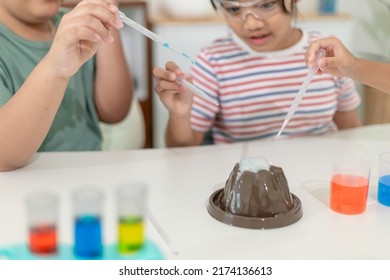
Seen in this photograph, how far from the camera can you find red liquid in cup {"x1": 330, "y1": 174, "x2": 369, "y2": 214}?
939 mm

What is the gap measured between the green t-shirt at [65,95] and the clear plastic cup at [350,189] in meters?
0.67

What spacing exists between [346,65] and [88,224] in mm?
624

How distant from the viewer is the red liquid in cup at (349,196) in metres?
0.94

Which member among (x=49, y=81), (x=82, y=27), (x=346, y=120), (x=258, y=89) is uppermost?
(x=82, y=27)

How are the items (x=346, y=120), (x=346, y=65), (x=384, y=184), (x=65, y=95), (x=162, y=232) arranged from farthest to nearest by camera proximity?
(x=346, y=120)
(x=65, y=95)
(x=346, y=65)
(x=384, y=184)
(x=162, y=232)

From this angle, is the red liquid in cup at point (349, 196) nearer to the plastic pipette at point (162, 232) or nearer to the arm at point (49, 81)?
the plastic pipette at point (162, 232)

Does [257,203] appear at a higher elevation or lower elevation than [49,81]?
lower

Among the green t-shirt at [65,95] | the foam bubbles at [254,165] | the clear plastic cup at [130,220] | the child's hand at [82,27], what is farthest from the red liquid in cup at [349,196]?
the green t-shirt at [65,95]

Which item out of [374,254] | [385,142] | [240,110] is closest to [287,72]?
[240,110]

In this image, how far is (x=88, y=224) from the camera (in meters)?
0.71

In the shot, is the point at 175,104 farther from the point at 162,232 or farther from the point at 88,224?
the point at 88,224

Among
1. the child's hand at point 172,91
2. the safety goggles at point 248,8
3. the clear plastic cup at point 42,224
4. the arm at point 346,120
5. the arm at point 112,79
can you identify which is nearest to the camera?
the clear plastic cup at point 42,224

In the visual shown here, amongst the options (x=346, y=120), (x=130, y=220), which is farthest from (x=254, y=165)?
(x=346, y=120)

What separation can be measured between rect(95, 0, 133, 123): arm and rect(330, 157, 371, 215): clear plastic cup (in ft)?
2.22
